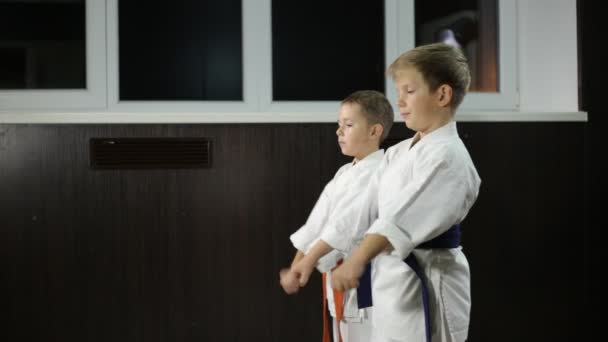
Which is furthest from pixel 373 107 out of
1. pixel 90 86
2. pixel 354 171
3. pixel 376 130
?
pixel 90 86

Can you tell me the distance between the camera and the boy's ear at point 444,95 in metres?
1.42

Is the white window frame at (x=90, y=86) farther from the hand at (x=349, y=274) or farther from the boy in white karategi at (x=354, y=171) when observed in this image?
the hand at (x=349, y=274)

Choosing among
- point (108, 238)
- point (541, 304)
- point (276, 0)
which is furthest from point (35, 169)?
point (541, 304)

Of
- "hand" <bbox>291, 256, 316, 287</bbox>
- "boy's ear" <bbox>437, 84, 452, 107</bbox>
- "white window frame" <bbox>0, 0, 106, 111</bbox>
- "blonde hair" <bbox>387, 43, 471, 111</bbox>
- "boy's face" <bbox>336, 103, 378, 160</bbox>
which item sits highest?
"white window frame" <bbox>0, 0, 106, 111</bbox>

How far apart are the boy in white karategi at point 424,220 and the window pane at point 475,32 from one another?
1.61m

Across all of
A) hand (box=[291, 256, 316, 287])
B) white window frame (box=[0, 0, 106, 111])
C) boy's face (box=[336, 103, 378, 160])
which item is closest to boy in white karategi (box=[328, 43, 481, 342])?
hand (box=[291, 256, 316, 287])

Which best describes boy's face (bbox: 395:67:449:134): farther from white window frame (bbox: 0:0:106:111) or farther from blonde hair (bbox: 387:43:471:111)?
white window frame (bbox: 0:0:106:111)

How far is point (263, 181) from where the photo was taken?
2.59 meters

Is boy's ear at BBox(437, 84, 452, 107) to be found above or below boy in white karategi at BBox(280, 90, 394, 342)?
above

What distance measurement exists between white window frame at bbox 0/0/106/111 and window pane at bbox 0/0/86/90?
0.06 m

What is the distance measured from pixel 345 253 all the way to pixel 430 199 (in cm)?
44

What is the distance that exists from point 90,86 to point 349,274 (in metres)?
1.78

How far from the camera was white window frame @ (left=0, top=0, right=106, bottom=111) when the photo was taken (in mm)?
2654

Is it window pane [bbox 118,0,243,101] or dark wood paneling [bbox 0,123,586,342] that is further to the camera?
window pane [bbox 118,0,243,101]
